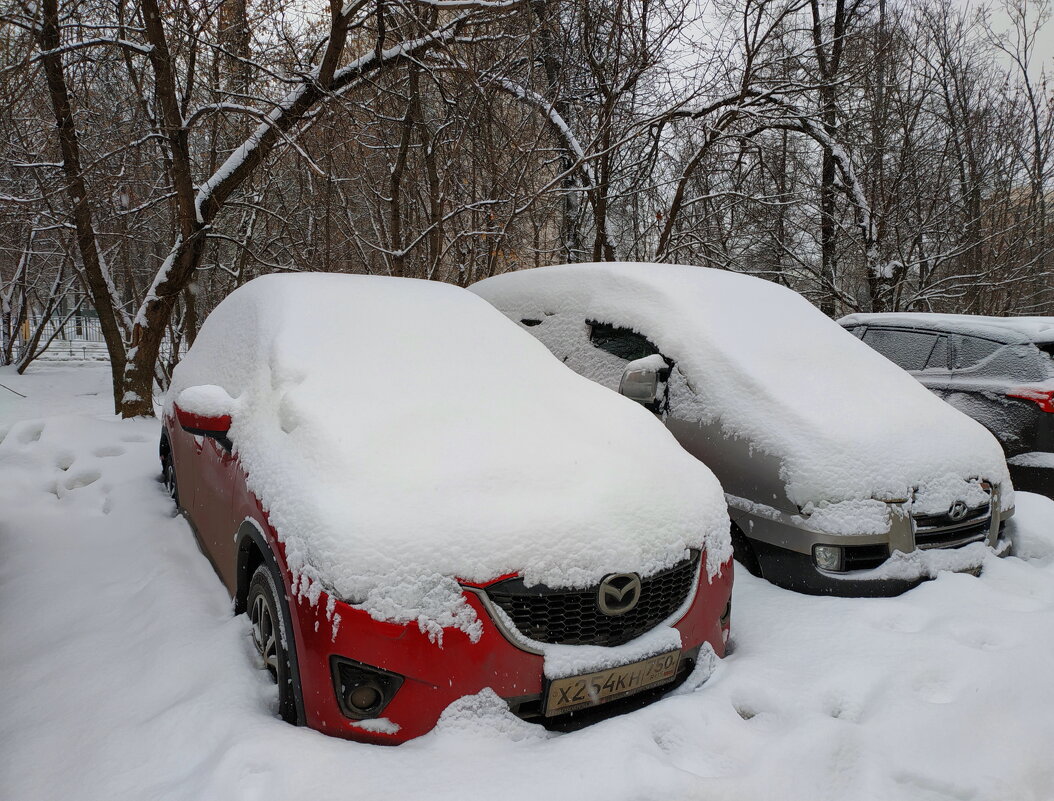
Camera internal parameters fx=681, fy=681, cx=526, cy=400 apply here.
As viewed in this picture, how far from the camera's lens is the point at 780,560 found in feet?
10.6

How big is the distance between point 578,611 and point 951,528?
88.2 inches

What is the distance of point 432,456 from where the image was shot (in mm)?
2344

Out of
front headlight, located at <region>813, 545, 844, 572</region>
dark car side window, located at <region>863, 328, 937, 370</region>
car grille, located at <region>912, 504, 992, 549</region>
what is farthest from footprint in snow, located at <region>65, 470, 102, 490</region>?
dark car side window, located at <region>863, 328, 937, 370</region>

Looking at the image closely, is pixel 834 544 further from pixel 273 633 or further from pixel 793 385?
pixel 273 633

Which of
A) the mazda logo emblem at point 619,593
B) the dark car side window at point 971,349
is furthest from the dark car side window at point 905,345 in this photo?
the mazda logo emblem at point 619,593

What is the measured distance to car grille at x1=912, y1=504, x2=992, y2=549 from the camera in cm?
321

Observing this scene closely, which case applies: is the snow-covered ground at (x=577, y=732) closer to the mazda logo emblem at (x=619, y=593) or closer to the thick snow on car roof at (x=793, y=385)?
the mazda logo emblem at (x=619, y=593)

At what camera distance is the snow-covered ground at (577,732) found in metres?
1.85

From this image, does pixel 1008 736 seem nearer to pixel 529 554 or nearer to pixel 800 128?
pixel 529 554

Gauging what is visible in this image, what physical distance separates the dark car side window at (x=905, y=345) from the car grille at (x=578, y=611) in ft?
14.4

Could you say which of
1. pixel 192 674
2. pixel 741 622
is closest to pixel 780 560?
pixel 741 622

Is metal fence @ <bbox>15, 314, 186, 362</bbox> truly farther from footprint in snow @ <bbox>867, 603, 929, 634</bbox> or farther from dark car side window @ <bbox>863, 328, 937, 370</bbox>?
footprint in snow @ <bbox>867, 603, 929, 634</bbox>

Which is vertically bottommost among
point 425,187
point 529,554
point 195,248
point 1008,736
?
point 1008,736

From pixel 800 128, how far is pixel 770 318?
7.11 m
